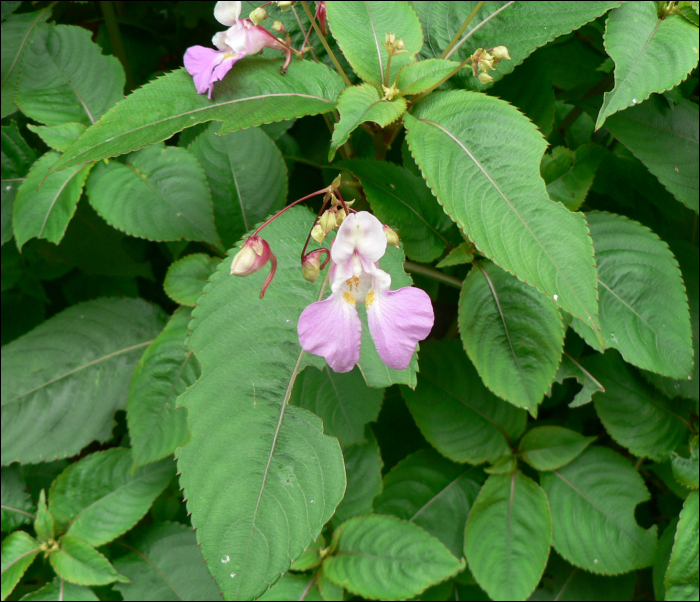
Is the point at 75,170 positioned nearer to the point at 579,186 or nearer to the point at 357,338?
the point at 357,338

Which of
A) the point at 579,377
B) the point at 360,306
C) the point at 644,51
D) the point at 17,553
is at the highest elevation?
the point at 644,51

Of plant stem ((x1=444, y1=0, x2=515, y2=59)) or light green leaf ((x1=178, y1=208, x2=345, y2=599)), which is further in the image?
plant stem ((x1=444, y1=0, x2=515, y2=59))

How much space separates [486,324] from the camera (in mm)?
1071

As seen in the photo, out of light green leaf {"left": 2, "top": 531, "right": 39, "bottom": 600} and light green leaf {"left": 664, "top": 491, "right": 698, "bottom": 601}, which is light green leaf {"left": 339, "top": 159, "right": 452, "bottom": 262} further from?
light green leaf {"left": 2, "top": 531, "right": 39, "bottom": 600}

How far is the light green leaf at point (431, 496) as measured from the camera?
1.32m

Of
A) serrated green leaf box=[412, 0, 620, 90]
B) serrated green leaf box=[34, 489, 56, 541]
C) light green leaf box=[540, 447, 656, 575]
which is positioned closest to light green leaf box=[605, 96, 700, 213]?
serrated green leaf box=[412, 0, 620, 90]

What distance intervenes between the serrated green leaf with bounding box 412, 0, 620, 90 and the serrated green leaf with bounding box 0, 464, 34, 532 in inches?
61.2

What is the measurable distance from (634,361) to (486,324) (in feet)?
1.05

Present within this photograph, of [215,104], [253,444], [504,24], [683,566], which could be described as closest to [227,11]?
[215,104]

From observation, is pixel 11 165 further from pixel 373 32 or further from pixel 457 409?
pixel 457 409

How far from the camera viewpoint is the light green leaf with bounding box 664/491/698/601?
1.17 metres

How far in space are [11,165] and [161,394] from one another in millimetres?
756

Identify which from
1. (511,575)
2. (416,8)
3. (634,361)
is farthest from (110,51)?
(511,575)

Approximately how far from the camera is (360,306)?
871 mm
